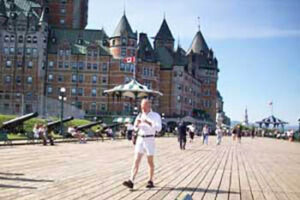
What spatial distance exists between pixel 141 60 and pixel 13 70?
24.7 m

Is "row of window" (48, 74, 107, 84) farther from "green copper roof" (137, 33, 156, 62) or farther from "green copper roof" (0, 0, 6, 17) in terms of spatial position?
"green copper roof" (0, 0, 6, 17)

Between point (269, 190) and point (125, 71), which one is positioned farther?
point (125, 71)

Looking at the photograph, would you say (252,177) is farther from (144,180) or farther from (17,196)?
(17,196)

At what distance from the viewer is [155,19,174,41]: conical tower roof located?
107 metres

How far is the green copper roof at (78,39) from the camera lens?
87.0 meters

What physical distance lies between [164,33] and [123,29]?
22746mm

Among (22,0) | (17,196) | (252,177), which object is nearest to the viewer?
(17,196)

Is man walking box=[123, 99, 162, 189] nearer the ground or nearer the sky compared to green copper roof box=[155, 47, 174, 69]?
nearer the ground

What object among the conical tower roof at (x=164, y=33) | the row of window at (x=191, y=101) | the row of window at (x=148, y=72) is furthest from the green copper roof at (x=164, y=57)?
the row of window at (x=191, y=101)

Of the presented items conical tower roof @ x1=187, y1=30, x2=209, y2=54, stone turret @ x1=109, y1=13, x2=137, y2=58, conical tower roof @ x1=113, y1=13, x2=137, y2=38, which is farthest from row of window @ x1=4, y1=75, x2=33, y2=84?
conical tower roof @ x1=187, y1=30, x2=209, y2=54

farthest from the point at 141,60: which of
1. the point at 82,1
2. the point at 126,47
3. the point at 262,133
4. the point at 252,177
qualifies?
the point at 252,177

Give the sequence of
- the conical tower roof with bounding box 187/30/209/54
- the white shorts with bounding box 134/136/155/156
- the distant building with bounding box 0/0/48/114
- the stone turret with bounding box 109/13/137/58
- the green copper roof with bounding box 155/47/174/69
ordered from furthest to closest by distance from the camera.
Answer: the conical tower roof with bounding box 187/30/209/54 < the green copper roof with bounding box 155/47/174/69 < the stone turret with bounding box 109/13/137/58 < the distant building with bounding box 0/0/48/114 < the white shorts with bounding box 134/136/155/156

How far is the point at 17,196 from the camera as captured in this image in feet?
24.9

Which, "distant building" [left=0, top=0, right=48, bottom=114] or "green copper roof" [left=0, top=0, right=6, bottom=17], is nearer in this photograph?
"distant building" [left=0, top=0, right=48, bottom=114]
